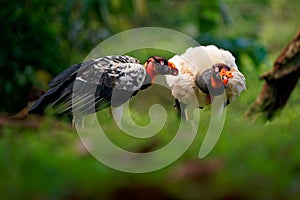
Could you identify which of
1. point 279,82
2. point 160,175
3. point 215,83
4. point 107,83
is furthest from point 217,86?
point 160,175

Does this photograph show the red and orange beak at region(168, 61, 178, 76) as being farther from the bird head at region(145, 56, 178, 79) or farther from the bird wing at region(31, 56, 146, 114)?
the bird wing at region(31, 56, 146, 114)

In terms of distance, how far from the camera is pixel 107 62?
260 centimetres

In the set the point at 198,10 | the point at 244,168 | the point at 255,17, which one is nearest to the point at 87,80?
the point at 244,168

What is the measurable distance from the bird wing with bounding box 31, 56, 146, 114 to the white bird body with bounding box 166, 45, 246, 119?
199 millimetres

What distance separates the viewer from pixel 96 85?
2541 millimetres

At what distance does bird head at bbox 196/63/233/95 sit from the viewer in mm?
2646

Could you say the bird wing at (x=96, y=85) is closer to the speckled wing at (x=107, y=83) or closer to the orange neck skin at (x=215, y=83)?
the speckled wing at (x=107, y=83)

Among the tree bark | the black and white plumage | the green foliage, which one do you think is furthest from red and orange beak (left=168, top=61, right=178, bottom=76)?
the green foliage

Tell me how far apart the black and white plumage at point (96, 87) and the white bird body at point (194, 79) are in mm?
178

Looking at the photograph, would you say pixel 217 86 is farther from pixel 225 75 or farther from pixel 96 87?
pixel 96 87

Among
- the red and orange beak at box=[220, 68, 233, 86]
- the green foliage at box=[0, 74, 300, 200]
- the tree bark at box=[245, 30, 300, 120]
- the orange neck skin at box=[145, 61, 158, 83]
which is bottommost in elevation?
the tree bark at box=[245, 30, 300, 120]

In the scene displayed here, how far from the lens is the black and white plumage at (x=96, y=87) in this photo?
252 centimetres

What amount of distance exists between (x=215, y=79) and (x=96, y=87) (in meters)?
0.49

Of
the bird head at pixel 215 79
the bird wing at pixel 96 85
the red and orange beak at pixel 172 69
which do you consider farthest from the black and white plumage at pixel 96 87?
the bird head at pixel 215 79
